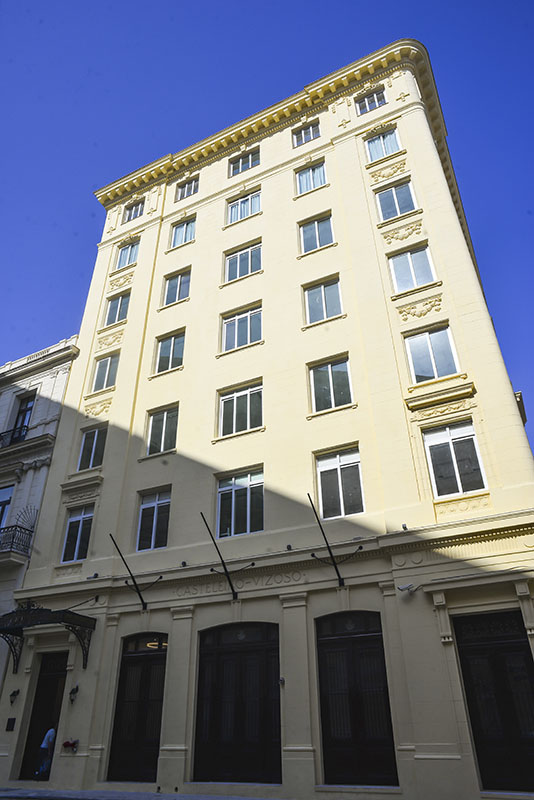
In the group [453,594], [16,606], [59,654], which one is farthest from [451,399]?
[16,606]

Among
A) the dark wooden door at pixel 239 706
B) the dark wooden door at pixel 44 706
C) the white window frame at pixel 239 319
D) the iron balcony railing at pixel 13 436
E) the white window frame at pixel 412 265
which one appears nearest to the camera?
the dark wooden door at pixel 239 706

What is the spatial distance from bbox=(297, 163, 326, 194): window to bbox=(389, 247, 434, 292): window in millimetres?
6692

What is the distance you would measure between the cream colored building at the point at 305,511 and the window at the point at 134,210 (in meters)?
6.55

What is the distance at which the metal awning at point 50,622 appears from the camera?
1664 centimetres

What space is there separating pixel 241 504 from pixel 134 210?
2074cm

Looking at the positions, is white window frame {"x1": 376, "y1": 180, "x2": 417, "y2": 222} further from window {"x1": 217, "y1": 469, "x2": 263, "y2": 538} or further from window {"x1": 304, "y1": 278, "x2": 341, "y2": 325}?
window {"x1": 217, "y1": 469, "x2": 263, "y2": 538}

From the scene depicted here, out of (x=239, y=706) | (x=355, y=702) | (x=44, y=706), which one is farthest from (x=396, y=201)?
(x=44, y=706)

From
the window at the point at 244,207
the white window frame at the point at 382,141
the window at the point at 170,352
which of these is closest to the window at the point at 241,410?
the window at the point at 170,352

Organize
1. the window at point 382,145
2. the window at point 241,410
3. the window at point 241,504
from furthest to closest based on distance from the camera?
the window at point 382,145 < the window at point 241,410 < the window at point 241,504

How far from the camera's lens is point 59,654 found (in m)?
18.6

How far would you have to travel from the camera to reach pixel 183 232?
27703 millimetres

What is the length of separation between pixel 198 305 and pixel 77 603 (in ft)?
42.3

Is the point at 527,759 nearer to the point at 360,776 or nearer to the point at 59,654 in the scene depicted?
the point at 360,776

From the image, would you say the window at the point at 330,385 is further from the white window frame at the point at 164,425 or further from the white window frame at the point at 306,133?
the white window frame at the point at 306,133
